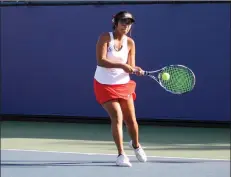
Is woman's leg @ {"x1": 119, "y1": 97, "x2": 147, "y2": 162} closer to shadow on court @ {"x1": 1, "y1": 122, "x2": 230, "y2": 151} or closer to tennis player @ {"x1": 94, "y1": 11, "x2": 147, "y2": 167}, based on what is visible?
tennis player @ {"x1": 94, "y1": 11, "x2": 147, "y2": 167}

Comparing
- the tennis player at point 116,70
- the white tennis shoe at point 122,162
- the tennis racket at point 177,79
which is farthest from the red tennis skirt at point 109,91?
the white tennis shoe at point 122,162

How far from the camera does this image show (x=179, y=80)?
481 cm

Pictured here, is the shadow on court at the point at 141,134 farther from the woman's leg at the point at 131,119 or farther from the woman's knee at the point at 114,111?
the woman's knee at the point at 114,111

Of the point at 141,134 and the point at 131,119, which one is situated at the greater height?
the point at 131,119

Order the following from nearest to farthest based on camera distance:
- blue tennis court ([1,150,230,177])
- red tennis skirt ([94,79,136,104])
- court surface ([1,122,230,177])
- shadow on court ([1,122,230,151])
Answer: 1. blue tennis court ([1,150,230,177])
2. court surface ([1,122,230,177])
3. red tennis skirt ([94,79,136,104])
4. shadow on court ([1,122,230,151])

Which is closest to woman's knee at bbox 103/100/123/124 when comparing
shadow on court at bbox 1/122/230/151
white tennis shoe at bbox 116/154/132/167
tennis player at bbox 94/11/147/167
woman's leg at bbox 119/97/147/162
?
tennis player at bbox 94/11/147/167

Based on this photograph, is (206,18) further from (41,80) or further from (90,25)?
(41,80)

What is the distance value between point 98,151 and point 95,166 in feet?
3.03

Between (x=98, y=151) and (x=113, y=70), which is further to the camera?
(x=98, y=151)

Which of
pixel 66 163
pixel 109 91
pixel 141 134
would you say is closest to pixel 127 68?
pixel 109 91

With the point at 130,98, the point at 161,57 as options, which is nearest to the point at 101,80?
the point at 130,98

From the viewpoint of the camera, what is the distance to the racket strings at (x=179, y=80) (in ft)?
15.8

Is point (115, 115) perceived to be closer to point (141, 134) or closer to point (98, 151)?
point (98, 151)

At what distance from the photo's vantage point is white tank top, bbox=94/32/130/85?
14.9 feet
